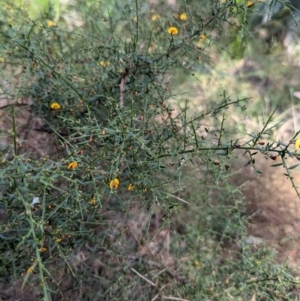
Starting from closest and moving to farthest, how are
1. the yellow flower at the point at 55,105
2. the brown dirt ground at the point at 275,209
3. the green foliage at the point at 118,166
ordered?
the green foliage at the point at 118,166, the yellow flower at the point at 55,105, the brown dirt ground at the point at 275,209

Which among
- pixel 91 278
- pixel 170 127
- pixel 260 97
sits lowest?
pixel 91 278

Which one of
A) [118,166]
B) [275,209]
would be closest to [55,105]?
[118,166]

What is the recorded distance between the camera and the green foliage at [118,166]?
0.97 metres

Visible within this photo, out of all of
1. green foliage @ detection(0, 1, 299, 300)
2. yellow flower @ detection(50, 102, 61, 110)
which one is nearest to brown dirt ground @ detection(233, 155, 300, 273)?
green foliage @ detection(0, 1, 299, 300)

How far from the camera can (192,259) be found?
1.50m

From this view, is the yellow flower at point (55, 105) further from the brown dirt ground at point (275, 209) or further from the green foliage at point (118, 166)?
the brown dirt ground at point (275, 209)

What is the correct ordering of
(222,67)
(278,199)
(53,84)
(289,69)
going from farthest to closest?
(289,69), (222,67), (278,199), (53,84)

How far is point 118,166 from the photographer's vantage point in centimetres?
101

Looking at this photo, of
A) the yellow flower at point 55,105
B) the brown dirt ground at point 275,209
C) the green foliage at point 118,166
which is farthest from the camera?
the brown dirt ground at point 275,209

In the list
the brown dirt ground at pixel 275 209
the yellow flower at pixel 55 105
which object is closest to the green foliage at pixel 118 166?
the yellow flower at pixel 55 105

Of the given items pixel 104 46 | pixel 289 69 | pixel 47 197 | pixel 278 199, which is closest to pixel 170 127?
pixel 104 46

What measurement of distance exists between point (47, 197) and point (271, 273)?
Result: 2.34ft

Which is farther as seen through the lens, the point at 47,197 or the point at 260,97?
the point at 260,97

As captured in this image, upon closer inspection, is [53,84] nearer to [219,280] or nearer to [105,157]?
[105,157]
